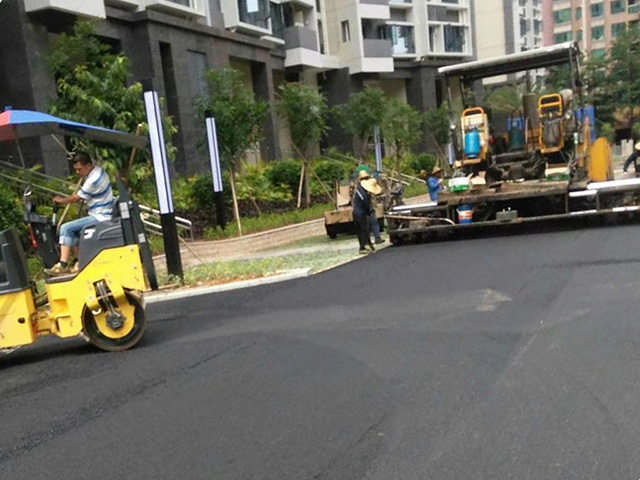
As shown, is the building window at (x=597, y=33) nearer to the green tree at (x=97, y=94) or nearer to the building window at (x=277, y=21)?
the building window at (x=277, y=21)

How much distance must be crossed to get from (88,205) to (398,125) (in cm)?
1990

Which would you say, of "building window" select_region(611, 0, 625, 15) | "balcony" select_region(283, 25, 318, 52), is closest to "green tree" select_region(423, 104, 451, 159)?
"balcony" select_region(283, 25, 318, 52)

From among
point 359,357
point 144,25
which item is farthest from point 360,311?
point 144,25

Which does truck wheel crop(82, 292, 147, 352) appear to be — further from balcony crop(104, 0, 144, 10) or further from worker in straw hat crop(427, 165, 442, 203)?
balcony crop(104, 0, 144, 10)

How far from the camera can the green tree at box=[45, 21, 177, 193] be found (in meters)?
13.6

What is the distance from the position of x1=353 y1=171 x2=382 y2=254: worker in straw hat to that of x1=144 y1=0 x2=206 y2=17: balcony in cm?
1452

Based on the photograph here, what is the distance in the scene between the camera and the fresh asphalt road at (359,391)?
13.1 feet

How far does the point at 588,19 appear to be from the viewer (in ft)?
283

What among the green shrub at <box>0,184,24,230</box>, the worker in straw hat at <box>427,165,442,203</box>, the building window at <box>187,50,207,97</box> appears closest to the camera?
the green shrub at <box>0,184,24,230</box>

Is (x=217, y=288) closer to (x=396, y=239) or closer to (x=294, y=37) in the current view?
(x=396, y=239)

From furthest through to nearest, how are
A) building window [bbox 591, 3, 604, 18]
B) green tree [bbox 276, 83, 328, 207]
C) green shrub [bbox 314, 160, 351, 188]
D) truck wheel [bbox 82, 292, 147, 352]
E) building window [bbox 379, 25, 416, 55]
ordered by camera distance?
building window [bbox 591, 3, 604, 18] → building window [bbox 379, 25, 416, 55] → green shrub [bbox 314, 160, 351, 188] → green tree [bbox 276, 83, 328, 207] → truck wheel [bbox 82, 292, 147, 352]

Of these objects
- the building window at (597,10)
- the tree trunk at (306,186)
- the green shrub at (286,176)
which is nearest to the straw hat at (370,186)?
the tree trunk at (306,186)

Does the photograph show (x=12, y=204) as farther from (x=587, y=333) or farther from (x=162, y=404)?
(x=587, y=333)

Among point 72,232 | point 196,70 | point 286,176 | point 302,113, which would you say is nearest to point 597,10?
point 196,70
